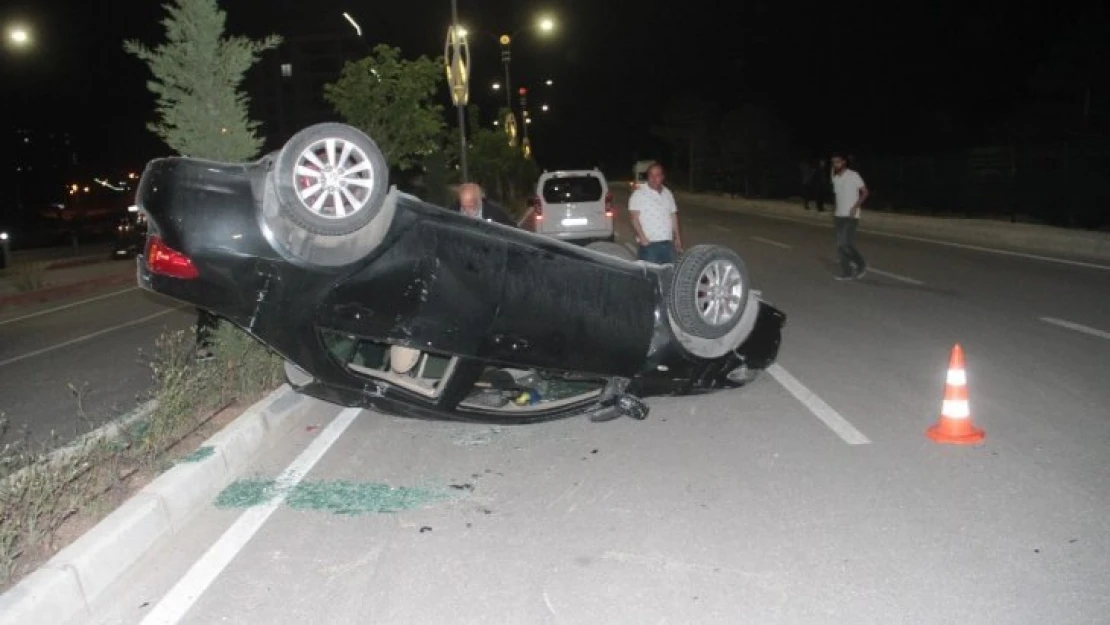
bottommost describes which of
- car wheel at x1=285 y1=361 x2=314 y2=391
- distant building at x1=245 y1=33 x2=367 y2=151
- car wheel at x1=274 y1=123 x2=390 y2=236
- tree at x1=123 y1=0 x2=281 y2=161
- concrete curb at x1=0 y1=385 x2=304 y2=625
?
concrete curb at x1=0 y1=385 x2=304 y2=625

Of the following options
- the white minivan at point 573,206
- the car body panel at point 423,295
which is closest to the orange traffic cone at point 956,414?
the car body panel at point 423,295

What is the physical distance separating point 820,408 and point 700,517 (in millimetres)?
2324

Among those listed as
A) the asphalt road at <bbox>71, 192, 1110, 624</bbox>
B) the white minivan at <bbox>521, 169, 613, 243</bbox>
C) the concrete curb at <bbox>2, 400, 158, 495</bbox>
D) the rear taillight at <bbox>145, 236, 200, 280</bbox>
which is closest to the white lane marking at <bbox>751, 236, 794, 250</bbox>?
the white minivan at <bbox>521, 169, 613, 243</bbox>

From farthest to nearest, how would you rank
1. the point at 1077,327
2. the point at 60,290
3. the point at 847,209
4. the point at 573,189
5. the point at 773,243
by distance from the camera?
the point at 773,243, the point at 573,189, the point at 60,290, the point at 847,209, the point at 1077,327

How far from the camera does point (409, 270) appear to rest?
5.18 metres

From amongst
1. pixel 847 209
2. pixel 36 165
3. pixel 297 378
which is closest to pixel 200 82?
pixel 297 378

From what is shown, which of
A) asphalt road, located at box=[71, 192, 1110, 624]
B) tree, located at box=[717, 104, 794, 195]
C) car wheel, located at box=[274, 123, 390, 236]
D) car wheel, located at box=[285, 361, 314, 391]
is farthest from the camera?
tree, located at box=[717, 104, 794, 195]

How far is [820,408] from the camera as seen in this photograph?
22.1 ft

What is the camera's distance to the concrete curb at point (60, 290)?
1691cm

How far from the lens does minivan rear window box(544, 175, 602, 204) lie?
18.4 metres

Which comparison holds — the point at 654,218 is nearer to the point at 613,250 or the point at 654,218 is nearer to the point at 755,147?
the point at 613,250

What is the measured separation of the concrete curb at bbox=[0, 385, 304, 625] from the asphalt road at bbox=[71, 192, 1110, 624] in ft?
0.35

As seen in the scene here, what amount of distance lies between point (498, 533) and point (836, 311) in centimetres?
744

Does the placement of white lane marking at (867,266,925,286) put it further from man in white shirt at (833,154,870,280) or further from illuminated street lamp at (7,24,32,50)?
illuminated street lamp at (7,24,32,50)
